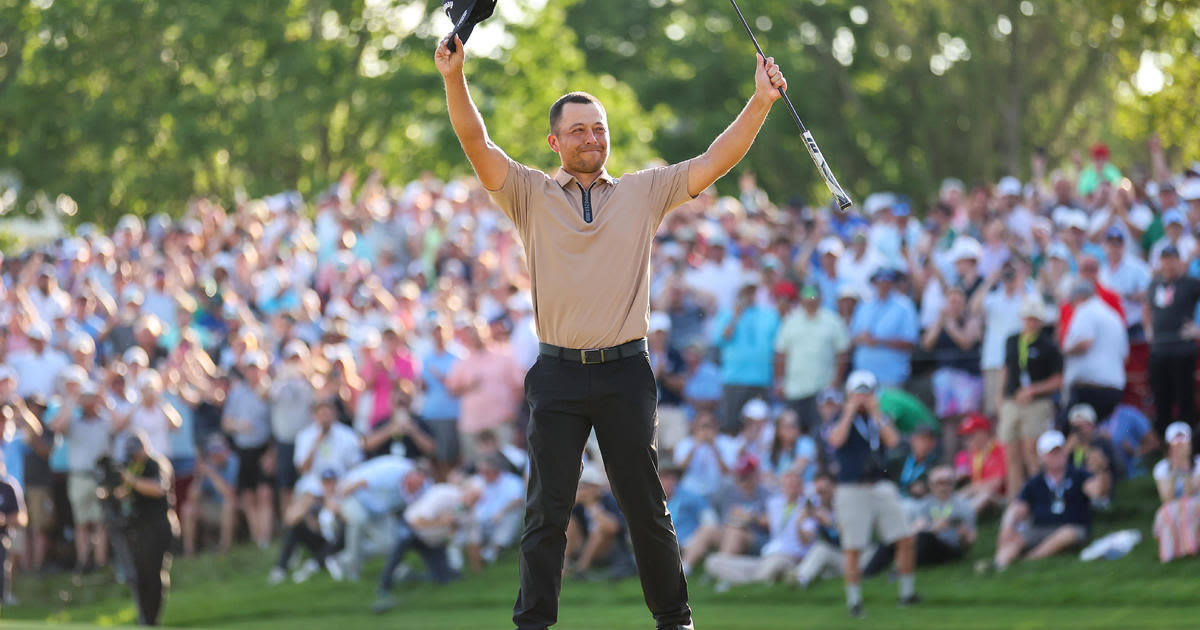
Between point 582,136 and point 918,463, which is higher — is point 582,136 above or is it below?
above

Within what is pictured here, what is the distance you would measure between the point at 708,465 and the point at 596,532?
121 centimetres

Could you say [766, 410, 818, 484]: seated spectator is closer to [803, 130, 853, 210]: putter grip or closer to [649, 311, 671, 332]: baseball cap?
[649, 311, 671, 332]: baseball cap

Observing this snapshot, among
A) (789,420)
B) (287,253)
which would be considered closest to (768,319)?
(789,420)

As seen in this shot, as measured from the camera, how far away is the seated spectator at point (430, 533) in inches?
607

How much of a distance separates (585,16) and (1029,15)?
16.0m

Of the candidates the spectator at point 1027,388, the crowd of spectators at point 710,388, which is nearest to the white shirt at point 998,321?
the crowd of spectators at point 710,388

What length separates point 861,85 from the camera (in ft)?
126

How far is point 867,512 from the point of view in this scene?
514 inches

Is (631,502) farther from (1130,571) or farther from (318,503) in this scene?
(318,503)

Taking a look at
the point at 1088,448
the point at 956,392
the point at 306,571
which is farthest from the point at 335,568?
the point at 1088,448

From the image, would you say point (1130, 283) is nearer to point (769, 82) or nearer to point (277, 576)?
point (277, 576)

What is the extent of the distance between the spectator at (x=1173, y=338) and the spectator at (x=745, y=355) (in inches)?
135

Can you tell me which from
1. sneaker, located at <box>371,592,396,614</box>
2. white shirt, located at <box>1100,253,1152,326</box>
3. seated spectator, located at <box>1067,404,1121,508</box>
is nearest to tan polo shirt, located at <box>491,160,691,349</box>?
seated spectator, located at <box>1067,404,1121,508</box>

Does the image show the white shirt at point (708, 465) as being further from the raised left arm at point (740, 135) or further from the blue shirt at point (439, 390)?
the raised left arm at point (740, 135)
